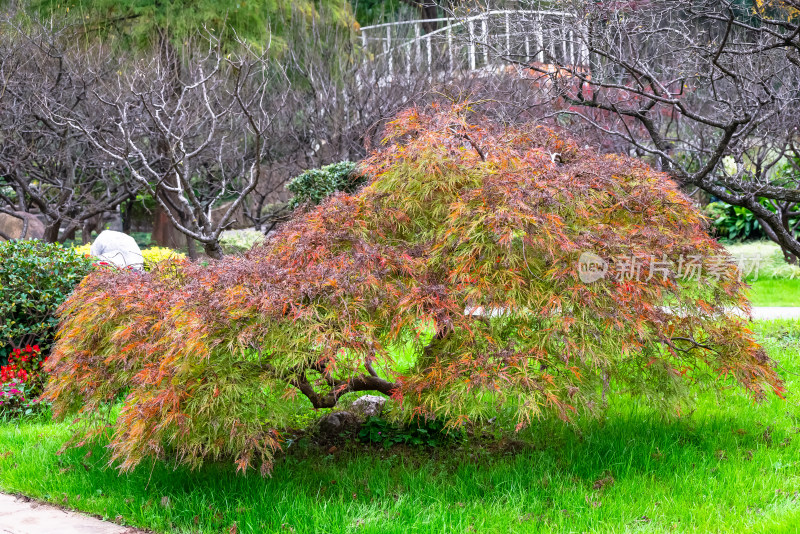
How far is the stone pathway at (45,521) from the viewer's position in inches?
135

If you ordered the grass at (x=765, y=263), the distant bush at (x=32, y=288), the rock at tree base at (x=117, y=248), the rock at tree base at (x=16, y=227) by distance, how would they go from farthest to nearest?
1. the rock at tree base at (x=16, y=227)
2. the grass at (x=765, y=263)
3. the rock at tree base at (x=117, y=248)
4. the distant bush at (x=32, y=288)

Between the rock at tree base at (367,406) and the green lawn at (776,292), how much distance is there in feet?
23.2

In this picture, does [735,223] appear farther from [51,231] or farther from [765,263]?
[51,231]

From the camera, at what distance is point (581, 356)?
3.28 meters

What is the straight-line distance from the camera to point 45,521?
11.7 ft

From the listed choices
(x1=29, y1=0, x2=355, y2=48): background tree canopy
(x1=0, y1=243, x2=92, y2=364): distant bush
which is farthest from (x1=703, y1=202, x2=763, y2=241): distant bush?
(x1=0, y1=243, x2=92, y2=364): distant bush

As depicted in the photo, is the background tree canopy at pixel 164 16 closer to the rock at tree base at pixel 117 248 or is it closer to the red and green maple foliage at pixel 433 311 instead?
the rock at tree base at pixel 117 248

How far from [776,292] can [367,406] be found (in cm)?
880

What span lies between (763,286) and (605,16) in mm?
7495

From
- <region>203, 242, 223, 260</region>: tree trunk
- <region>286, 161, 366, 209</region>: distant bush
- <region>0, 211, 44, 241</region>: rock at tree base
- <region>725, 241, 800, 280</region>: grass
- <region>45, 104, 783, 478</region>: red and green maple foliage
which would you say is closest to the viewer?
<region>45, 104, 783, 478</region>: red and green maple foliage

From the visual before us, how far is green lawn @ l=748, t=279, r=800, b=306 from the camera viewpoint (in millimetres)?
10250

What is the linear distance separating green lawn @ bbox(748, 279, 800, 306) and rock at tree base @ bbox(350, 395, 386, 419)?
7057mm

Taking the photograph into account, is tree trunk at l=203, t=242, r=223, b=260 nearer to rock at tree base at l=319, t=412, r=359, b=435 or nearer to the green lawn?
rock at tree base at l=319, t=412, r=359, b=435

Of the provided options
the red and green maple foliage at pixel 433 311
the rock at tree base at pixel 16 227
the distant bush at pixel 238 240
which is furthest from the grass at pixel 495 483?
the rock at tree base at pixel 16 227
